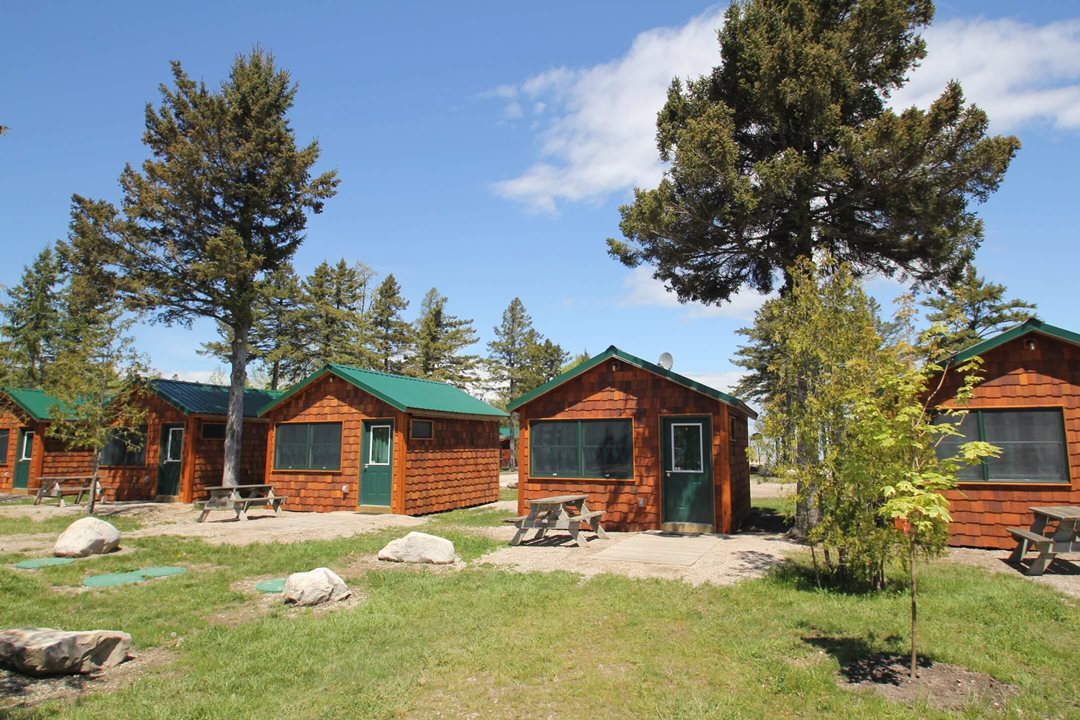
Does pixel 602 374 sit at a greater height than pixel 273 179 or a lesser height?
lesser

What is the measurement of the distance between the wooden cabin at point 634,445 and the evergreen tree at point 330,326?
23553 mm

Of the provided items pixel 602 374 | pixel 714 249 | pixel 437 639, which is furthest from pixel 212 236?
pixel 437 639

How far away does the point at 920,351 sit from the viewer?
594 centimetres

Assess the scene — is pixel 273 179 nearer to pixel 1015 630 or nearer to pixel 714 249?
pixel 714 249

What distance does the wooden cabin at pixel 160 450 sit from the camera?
68.6ft

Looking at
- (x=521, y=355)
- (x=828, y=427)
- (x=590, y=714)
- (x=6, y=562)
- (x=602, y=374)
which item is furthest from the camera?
(x=521, y=355)

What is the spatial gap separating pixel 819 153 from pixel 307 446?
626 inches

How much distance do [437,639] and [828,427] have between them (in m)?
5.16

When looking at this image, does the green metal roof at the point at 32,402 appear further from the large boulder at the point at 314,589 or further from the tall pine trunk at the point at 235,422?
the large boulder at the point at 314,589

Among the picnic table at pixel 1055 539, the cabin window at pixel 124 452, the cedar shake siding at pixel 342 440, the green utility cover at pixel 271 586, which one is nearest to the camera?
the green utility cover at pixel 271 586

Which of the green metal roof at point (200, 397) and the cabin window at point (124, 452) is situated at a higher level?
the green metal roof at point (200, 397)

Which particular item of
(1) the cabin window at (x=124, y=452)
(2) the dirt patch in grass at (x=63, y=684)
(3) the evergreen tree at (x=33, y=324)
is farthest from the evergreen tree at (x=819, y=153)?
(3) the evergreen tree at (x=33, y=324)

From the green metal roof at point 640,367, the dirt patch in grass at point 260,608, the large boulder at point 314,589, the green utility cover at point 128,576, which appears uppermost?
the green metal roof at point 640,367

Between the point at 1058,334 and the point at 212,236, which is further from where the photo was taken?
the point at 212,236
